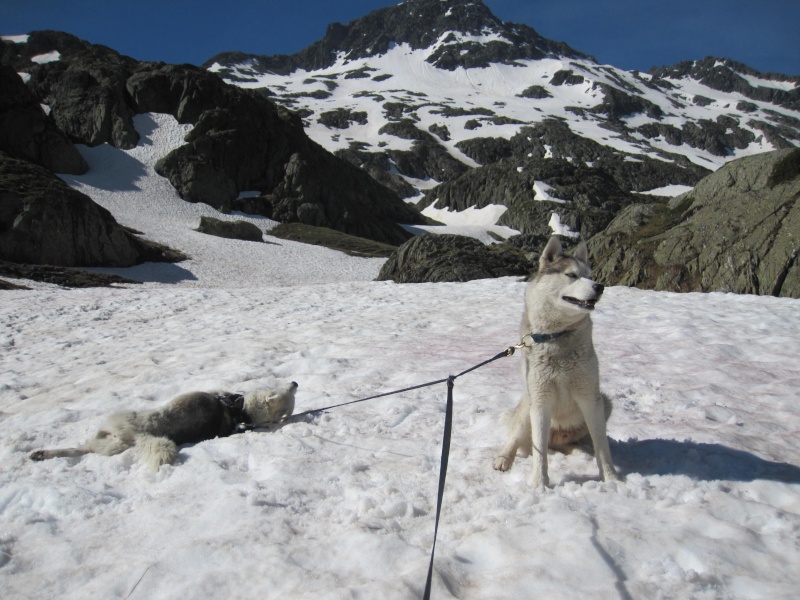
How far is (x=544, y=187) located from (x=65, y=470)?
10261 centimetres

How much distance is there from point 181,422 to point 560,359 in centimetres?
425

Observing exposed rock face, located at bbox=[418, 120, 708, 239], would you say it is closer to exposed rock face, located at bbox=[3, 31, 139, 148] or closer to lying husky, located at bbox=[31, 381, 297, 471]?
exposed rock face, located at bbox=[3, 31, 139, 148]

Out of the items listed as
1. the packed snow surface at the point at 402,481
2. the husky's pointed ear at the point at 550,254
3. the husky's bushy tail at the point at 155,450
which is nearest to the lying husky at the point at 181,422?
the husky's bushy tail at the point at 155,450

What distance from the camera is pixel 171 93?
73.9m

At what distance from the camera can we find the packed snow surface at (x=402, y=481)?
333 cm

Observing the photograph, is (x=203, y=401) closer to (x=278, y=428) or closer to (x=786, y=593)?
(x=278, y=428)

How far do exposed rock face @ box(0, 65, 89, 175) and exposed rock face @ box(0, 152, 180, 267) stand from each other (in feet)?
76.3

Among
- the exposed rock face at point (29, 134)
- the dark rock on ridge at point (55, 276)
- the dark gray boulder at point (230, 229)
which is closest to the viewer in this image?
the dark rock on ridge at point (55, 276)

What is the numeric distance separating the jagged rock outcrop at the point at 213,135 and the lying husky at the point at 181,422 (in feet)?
206

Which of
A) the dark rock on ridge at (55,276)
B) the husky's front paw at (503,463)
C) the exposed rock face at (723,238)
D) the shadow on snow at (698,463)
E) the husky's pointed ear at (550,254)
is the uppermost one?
the exposed rock face at (723,238)

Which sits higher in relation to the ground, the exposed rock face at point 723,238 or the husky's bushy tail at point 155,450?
the exposed rock face at point 723,238

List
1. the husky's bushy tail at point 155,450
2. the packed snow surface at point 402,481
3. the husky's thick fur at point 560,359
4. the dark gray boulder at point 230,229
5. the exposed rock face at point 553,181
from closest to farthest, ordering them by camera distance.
Result: the packed snow surface at point 402,481
the husky's thick fur at point 560,359
the husky's bushy tail at point 155,450
the dark gray boulder at point 230,229
the exposed rock face at point 553,181

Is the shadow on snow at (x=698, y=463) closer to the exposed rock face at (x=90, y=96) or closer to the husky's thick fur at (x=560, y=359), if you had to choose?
the husky's thick fur at (x=560, y=359)

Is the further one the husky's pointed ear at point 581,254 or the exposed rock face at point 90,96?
the exposed rock face at point 90,96
